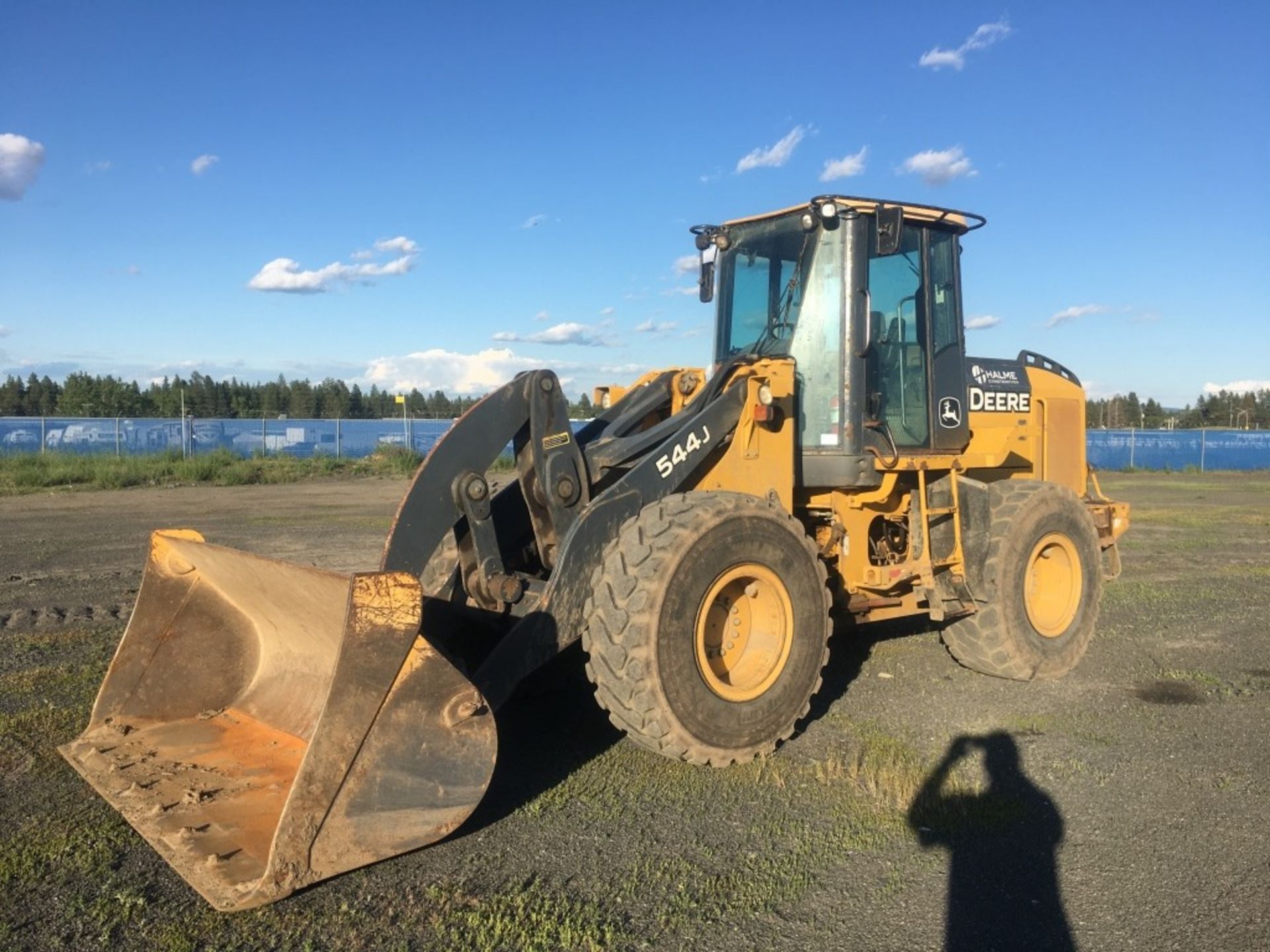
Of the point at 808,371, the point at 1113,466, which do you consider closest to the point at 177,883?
the point at 808,371

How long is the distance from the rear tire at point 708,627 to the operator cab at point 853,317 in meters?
1.17

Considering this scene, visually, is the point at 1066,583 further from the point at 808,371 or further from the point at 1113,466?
the point at 1113,466

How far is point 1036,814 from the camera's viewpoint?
14.7ft

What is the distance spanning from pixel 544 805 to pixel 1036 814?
7.18ft

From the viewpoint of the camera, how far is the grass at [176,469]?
2327cm

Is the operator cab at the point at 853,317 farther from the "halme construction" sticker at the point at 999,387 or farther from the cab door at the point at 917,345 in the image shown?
the "halme construction" sticker at the point at 999,387

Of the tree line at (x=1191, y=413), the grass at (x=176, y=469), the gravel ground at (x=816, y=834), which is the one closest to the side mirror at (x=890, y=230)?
the gravel ground at (x=816, y=834)

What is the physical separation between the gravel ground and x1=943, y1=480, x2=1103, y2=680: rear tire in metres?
0.24

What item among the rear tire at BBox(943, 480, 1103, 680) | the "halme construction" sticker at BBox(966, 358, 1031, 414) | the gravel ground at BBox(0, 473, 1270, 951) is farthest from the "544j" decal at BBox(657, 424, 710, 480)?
the "halme construction" sticker at BBox(966, 358, 1031, 414)

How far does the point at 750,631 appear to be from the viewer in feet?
17.2

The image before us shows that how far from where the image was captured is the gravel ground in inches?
135

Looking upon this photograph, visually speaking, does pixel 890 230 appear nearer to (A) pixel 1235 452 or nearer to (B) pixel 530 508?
(B) pixel 530 508

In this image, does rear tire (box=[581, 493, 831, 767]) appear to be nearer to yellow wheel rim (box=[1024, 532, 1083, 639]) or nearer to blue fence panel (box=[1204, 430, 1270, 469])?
yellow wheel rim (box=[1024, 532, 1083, 639])

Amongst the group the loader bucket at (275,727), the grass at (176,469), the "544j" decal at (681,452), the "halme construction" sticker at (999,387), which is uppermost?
the "halme construction" sticker at (999,387)
